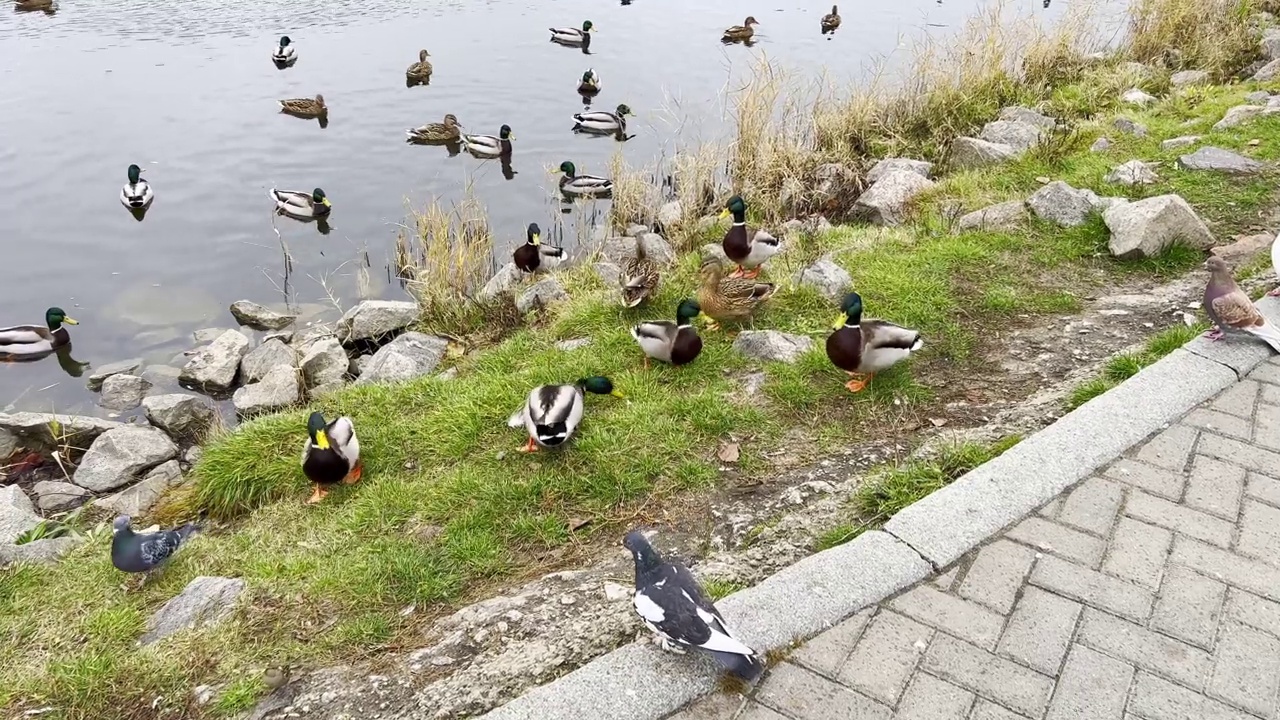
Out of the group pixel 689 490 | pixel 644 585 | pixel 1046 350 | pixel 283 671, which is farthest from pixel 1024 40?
pixel 283 671

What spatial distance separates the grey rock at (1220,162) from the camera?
22.4 feet

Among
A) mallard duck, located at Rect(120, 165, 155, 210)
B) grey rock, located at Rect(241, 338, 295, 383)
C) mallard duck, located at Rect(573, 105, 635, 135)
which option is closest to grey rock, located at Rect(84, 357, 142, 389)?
grey rock, located at Rect(241, 338, 295, 383)

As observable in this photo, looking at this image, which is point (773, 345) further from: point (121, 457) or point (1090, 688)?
point (121, 457)

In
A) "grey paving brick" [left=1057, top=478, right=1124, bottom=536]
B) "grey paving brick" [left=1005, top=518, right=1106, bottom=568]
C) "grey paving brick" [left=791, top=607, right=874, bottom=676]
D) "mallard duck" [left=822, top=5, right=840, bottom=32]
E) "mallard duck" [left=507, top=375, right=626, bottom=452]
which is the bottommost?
"mallard duck" [left=507, top=375, right=626, bottom=452]

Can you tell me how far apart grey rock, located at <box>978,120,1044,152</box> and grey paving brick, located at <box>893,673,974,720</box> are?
23.9 feet

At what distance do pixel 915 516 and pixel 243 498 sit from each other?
11.4ft

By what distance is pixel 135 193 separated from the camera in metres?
9.63

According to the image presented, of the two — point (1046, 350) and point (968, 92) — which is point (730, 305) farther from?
point (968, 92)

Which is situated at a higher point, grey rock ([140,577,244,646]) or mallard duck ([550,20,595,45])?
mallard duck ([550,20,595,45])

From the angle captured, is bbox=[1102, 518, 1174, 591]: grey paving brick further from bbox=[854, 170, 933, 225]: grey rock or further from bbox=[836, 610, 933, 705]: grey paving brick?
bbox=[854, 170, 933, 225]: grey rock

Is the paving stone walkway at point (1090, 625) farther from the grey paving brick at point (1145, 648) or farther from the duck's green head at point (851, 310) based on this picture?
the duck's green head at point (851, 310)

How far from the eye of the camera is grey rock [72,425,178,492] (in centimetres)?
545

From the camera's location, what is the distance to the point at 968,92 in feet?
33.3

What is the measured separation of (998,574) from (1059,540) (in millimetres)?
315
